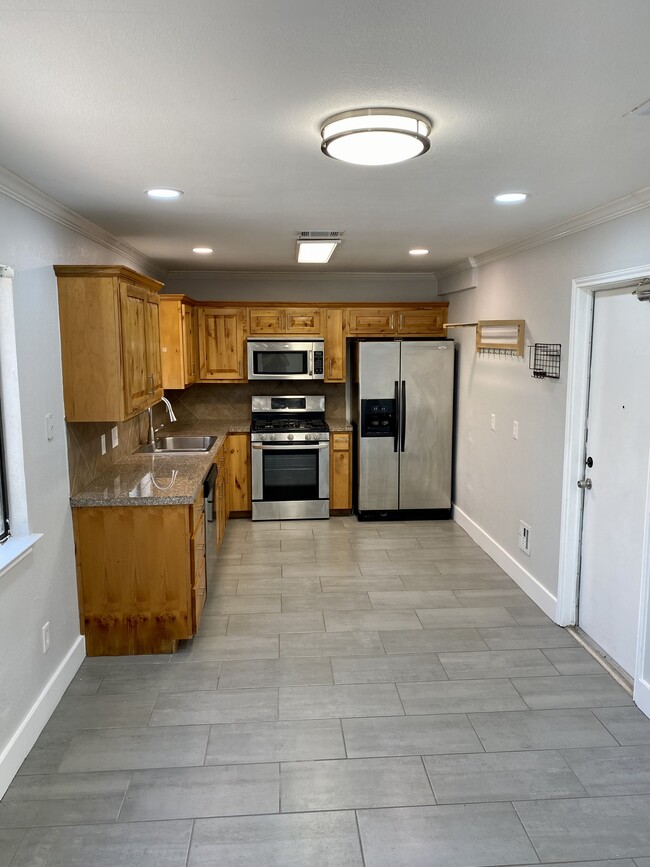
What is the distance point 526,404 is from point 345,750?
8.33 ft

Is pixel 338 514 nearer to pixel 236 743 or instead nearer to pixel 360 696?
pixel 360 696

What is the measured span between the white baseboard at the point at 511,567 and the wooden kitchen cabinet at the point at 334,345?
176 cm

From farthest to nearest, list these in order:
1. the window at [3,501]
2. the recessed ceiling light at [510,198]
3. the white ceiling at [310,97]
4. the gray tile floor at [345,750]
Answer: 1. the recessed ceiling light at [510,198]
2. the window at [3,501]
3. the gray tile floor at [345,750]
4. the white ceiling at [310,97]

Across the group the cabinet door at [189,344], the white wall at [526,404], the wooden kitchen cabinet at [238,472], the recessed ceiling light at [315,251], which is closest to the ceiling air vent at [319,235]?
the recessed ceiling light at [315,251]

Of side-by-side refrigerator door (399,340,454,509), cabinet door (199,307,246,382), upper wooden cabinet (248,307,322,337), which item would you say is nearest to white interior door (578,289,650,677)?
side-by-side refrigerator door (399,340,454,509)

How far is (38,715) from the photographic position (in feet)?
8.84

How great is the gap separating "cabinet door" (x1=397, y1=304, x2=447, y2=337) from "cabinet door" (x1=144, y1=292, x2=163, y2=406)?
9.03 ft

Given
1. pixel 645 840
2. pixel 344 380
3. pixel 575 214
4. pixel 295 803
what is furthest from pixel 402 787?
pixel 344 380

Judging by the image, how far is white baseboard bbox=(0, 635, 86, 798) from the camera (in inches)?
93.5

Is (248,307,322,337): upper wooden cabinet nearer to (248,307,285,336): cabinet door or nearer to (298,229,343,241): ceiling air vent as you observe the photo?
(248,307,285,336): cabinet door

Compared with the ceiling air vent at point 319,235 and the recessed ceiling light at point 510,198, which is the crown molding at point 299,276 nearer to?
the ceiling air vent at point 319,235

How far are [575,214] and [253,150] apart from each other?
6.38ft

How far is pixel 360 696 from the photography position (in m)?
3.00

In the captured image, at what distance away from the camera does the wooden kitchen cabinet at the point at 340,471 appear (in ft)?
19.5
